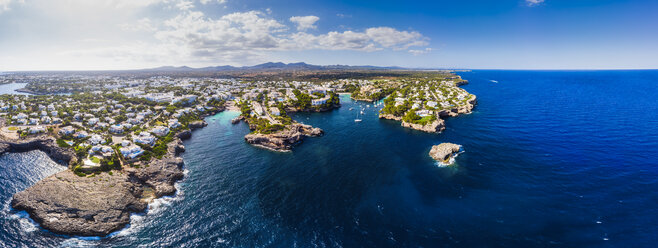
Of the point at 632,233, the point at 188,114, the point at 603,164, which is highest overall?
the point at 188,114

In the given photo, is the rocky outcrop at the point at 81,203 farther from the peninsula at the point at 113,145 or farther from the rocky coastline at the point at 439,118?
the rocky coastline at the point at 439,118

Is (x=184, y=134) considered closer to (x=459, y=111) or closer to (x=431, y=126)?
(x=431, y=126)

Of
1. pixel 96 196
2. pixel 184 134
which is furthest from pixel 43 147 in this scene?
pixel 96 196

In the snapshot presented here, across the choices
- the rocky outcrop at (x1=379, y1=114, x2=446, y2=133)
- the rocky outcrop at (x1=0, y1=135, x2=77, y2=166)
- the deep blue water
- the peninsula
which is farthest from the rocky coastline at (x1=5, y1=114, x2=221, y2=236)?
the rocky outcrop at (x1=379, y1=114, x2=446, y2=133)

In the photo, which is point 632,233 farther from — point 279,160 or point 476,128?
point 279,160

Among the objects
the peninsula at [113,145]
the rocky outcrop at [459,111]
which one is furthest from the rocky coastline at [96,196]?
the rocky outcrop at [459,111]

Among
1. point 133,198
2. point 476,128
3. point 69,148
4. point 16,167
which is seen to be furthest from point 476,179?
point 16,167

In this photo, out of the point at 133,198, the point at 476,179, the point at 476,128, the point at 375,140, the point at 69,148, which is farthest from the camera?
the point at 476,128
